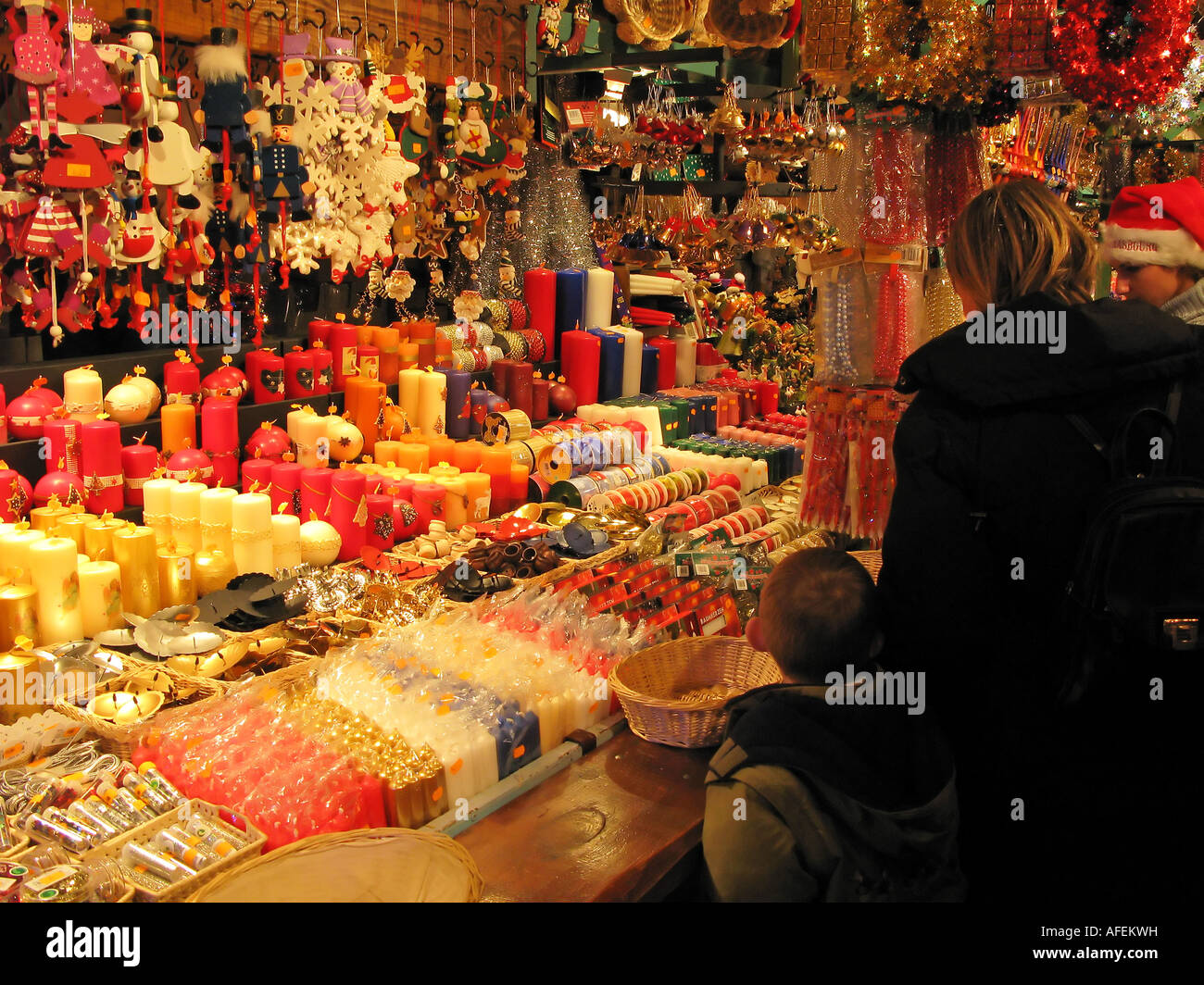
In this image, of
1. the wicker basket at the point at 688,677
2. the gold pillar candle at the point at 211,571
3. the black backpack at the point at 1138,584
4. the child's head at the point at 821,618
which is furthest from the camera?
the gold pillar candle at the point at 211,571

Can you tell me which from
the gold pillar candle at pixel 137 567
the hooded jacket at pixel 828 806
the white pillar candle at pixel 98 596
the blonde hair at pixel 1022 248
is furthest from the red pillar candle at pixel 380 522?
the blonde hair at pixel 1022 248

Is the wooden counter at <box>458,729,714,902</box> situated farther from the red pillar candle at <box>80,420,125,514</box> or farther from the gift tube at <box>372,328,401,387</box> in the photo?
the gift tube at <box>372,328,401,387</box>

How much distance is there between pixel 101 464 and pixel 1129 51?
2.78m

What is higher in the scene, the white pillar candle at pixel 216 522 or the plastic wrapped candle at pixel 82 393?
the plastic wrapped candle at pixel 82 393

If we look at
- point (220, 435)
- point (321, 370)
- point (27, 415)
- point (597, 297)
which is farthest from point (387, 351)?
point (597, 297)

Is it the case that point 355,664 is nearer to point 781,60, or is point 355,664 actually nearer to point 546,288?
point 546,288

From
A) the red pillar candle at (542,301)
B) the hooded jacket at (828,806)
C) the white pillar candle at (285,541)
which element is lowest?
the hooded jacket at (828,806)

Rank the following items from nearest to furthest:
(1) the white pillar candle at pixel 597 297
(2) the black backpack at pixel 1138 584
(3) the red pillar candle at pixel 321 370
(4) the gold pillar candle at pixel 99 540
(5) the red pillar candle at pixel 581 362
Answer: (2) the black backpack at pixel 1138 584 < (4) the gold pillar candle at pixel 99 540 < (3) the red pillar candle at pixel 321 370 < (5) the red pillar candle at pixel 581 362 < (1) the white pillar candle at pixel 597 297

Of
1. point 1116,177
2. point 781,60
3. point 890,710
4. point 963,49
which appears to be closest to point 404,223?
point 781,60

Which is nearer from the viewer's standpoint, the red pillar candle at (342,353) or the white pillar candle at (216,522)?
the white pillar candle at (216,522)

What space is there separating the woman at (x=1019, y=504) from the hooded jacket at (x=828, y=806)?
12 cm

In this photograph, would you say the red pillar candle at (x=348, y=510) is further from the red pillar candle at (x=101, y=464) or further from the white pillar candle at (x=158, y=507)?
the red pillar candle at (x=101, y=464)

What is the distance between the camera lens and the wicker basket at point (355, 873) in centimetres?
151
